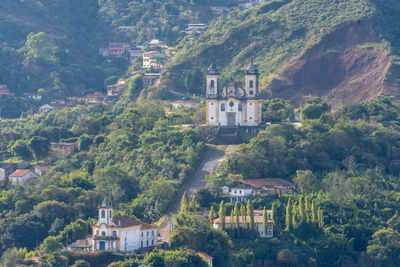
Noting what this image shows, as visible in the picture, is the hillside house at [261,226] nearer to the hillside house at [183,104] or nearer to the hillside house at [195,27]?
the hillside house at [183,104]

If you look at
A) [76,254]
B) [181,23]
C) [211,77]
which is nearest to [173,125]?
[211,77]

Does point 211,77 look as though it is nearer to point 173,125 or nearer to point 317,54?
point 173,125

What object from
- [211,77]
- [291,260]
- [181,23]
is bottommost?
[291,260]

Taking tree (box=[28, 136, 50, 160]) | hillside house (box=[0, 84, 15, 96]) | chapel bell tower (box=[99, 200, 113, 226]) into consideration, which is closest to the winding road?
chapel bell tower (box=[99, 200, 113, 226])

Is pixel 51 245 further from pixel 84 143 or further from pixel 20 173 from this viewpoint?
pixel 84 143

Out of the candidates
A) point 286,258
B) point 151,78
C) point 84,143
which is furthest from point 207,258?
point 151,78

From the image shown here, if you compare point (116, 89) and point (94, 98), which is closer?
point (94, 98)

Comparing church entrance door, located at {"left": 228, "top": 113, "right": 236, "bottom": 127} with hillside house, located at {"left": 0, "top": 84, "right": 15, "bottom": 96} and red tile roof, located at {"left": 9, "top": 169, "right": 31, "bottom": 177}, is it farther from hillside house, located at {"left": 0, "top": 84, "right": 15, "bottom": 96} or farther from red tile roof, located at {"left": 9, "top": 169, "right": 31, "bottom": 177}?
hillside house, located at {"left": 0, "top": 84, "right": 15, "bottom": 96}
